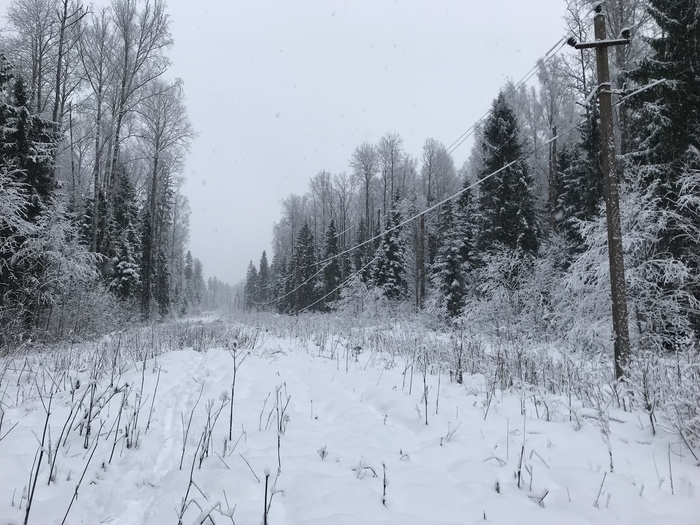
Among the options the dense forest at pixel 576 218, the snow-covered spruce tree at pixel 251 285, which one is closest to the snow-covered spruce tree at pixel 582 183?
the dense forest at pixel 576 218

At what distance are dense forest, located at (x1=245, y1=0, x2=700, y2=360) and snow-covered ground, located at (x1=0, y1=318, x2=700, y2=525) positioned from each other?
3218 millimetres

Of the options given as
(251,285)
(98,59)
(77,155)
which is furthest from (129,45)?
(251,285)

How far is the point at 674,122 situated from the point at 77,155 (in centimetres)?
2813

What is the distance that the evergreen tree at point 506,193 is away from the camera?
18.2 metres

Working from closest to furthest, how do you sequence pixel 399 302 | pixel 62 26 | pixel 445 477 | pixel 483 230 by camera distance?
pixel 445 477 → pixel 62 26 → pixel 483 230 → pixel 399 302

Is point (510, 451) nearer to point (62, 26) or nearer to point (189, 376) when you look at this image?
point (189, 376)

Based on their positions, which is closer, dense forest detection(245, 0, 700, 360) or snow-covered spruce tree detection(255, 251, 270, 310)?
dense forest detection(245, 0, 700, 360)

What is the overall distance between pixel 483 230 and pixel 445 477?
18.9 metres

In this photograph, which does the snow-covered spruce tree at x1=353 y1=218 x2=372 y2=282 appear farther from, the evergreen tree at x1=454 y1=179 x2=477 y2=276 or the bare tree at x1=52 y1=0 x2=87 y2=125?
the bare tree at x1=52 y1=0 x2=87 y2=125

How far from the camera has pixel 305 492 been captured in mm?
2340

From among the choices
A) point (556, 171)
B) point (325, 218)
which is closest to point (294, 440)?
point (556, 171)

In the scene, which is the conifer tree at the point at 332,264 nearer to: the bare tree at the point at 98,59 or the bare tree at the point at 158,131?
the bare tree at the point at 158,131

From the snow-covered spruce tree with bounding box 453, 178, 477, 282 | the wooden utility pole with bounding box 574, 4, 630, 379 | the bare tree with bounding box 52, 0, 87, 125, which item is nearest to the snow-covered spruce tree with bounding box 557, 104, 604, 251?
the snow-covered spruce tree with bounding box 453, 178, 477, 282

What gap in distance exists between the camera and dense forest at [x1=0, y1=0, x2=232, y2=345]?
10453 mm
